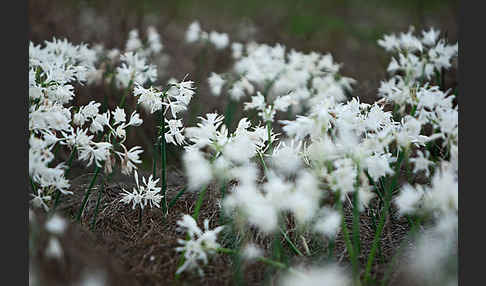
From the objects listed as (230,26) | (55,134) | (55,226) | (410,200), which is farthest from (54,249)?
(230,26)

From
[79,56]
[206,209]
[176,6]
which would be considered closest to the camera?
[206,209]

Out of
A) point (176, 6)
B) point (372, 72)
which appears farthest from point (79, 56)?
point (176, 6)

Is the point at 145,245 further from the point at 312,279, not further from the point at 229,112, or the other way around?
the point at 229,112

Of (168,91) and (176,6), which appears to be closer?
(168,91)

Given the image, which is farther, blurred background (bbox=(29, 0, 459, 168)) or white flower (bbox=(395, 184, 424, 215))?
blurred background (bbox=(29, 0, 459, 168))

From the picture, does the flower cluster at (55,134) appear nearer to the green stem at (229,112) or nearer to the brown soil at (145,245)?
the brown soil at (145,245)

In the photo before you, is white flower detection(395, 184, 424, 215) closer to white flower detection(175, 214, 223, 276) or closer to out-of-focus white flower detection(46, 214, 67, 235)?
white flower detection(175, 214, 223, 276)

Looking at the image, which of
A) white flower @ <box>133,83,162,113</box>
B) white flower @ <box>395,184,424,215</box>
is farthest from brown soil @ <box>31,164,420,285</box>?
white flower @ <box>133,83,162,113</box>

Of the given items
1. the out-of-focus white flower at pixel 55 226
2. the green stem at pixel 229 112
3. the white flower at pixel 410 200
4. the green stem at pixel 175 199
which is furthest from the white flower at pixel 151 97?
the white flower at pixel 410 200

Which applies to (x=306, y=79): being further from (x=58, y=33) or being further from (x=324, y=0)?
(x=324, y=0)
